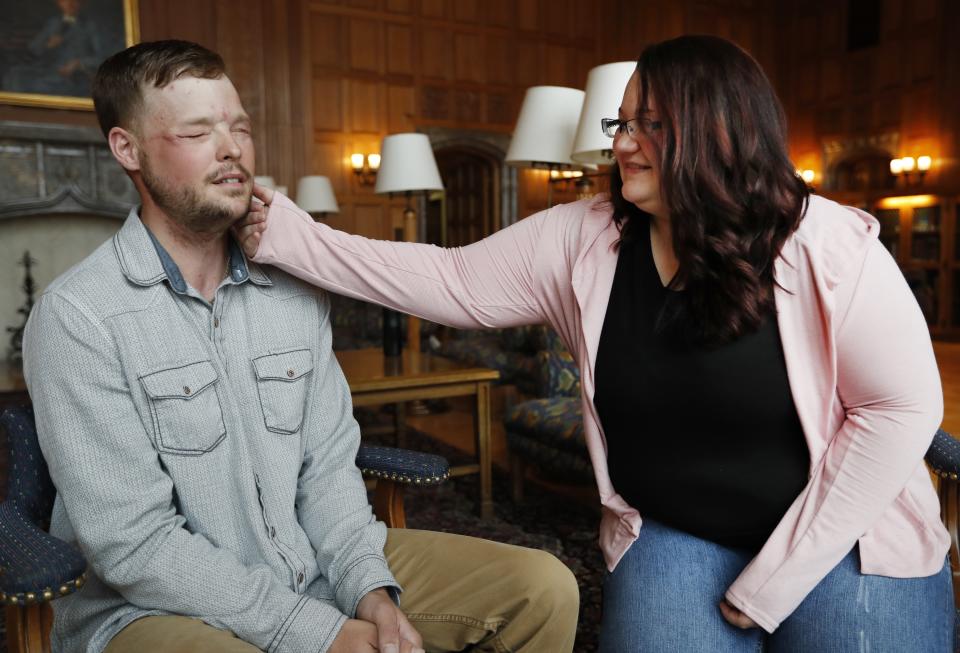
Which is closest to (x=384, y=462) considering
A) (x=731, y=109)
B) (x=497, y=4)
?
(x=731, y=109)

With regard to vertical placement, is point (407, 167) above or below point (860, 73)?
below

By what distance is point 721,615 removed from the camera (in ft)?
4.52

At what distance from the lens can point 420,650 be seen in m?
1.32

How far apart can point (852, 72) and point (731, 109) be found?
455 inches

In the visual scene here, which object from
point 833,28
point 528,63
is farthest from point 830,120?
point 528,63

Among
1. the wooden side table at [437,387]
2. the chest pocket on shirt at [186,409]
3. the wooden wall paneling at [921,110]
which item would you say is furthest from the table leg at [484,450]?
the wooden wall paneling at [921,110]

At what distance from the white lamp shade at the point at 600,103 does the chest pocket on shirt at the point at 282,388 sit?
5.94ft

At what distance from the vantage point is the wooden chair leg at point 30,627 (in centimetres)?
113

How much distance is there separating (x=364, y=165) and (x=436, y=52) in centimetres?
172

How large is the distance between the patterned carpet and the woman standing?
47.8 inches

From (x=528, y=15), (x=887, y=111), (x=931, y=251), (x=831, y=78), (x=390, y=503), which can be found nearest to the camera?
(x=390, y=503)

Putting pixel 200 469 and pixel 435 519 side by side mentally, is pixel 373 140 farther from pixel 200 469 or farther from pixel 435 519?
pixel 200 469

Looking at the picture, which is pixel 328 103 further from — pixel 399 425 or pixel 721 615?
pixel 721 615

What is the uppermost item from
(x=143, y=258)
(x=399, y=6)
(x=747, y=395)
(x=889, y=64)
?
(x=399, y=6)
